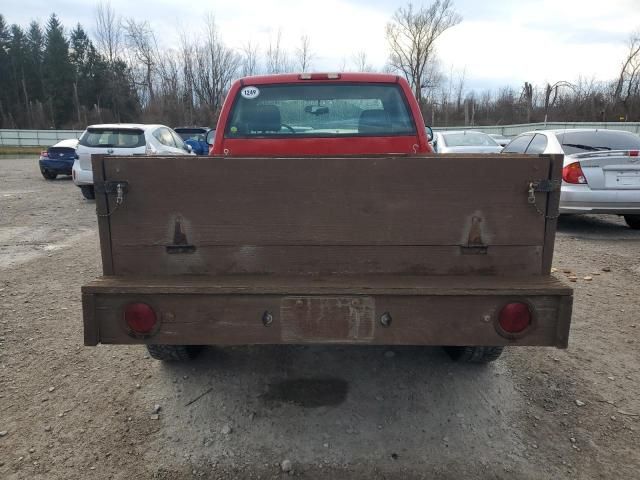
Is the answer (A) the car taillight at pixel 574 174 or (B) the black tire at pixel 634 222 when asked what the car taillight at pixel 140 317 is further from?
(B) the black tire at pixel 634 222

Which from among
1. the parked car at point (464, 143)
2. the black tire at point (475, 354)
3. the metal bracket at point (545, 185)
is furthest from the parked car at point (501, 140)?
the metal bracket at point (545, 185)

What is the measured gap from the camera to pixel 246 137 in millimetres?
3912

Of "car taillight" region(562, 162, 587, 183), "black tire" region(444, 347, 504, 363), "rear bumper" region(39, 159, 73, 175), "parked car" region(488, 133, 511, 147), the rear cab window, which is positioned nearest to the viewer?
"black tire" region(444, 347, 504, 363)

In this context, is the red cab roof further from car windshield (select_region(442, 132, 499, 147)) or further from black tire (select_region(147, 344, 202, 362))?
car windshield (select_region(442, 132, 499, 147))

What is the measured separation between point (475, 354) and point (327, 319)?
141cm

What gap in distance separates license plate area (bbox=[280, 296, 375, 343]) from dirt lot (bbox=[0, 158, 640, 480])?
66 centimetres

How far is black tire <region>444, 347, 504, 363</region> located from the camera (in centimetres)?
308

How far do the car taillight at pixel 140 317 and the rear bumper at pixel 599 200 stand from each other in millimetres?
6292

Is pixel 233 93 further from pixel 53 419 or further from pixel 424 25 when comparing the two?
pixel 424 25

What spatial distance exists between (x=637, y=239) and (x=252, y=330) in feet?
23.0

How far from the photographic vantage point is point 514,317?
7.21ft

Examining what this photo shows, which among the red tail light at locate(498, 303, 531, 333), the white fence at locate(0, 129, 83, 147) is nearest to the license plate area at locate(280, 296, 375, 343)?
the red tail light at locate(498, 303, 531, 333)

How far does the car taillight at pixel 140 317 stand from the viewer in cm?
224

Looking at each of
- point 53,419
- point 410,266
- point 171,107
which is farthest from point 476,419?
point 171,107
